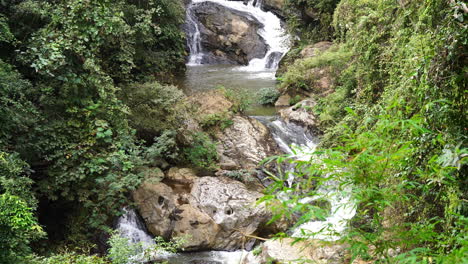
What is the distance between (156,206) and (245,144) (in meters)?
3.02

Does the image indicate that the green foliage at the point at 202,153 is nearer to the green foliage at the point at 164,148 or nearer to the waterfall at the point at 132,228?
the green foliage at the point at 164,148

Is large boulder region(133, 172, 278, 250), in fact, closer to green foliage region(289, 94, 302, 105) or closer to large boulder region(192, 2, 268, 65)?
green foliage region(289, 94, 302, 105)

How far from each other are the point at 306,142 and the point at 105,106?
5659mm

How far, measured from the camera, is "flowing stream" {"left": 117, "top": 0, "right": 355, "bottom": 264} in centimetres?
602

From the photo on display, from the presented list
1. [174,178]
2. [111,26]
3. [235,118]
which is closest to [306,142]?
[235,118]

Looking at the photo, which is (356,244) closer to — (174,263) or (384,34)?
(174,263)

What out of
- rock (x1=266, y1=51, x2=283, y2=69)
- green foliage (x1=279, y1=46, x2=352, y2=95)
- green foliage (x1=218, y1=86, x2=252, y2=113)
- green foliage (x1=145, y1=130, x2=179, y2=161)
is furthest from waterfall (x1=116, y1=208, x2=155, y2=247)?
rock (x1=266, y1=51, x2=283, y2=69)

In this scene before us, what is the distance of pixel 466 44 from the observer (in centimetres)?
220

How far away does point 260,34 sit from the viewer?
19688mm

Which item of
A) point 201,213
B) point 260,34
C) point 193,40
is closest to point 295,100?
point 201,213

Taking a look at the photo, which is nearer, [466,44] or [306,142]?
[466,44]

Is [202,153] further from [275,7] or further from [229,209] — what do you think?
[275,7]

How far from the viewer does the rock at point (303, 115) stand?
388 inches

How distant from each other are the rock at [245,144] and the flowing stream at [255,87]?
471 millimetres
